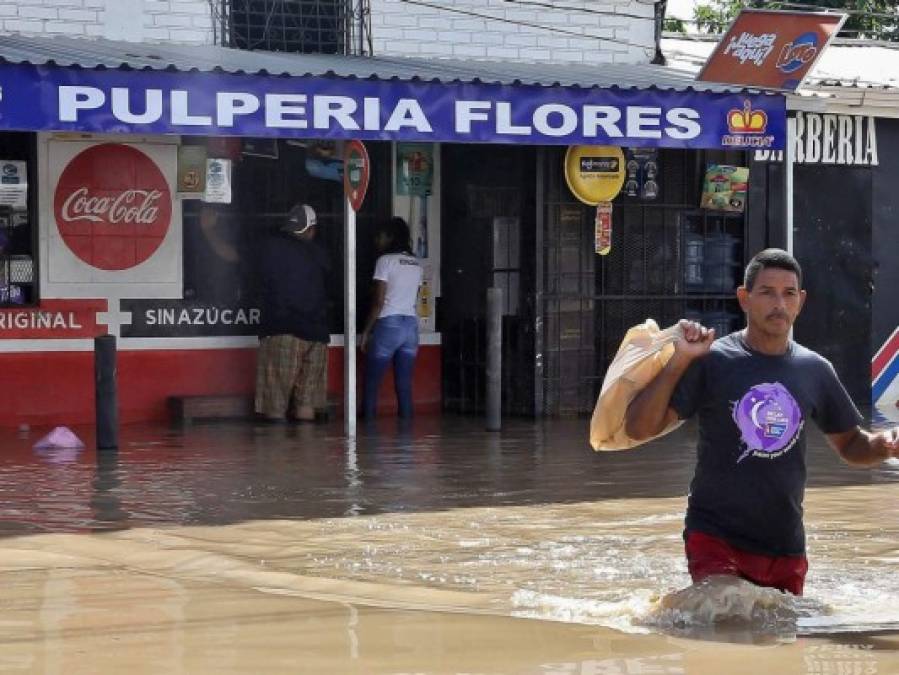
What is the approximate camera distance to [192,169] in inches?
645

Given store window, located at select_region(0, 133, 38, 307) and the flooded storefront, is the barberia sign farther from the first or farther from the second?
store window, located at select_region(0, 133, 38, 307)

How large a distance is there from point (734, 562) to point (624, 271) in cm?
1055

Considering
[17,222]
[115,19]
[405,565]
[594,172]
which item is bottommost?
[405,565]

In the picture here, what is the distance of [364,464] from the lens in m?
13.4

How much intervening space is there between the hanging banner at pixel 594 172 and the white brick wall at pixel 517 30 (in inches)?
66.5

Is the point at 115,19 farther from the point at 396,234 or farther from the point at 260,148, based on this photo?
the point at 396,234

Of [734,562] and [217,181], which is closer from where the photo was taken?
[734,562]

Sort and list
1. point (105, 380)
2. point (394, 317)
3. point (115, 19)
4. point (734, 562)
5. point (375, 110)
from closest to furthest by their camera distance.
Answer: point (734, 562), point (105, 380), point (375, 110), point (115, 19), point (394, 317)

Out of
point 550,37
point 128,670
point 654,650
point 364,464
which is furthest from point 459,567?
point 550,37

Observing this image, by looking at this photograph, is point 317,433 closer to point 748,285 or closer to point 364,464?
point 364,464

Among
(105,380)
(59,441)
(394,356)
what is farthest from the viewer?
(394,356)

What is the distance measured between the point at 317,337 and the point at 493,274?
1858 mm

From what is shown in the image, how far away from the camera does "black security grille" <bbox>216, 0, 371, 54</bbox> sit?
1692 cm

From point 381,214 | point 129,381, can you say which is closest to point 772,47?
point 381,214
